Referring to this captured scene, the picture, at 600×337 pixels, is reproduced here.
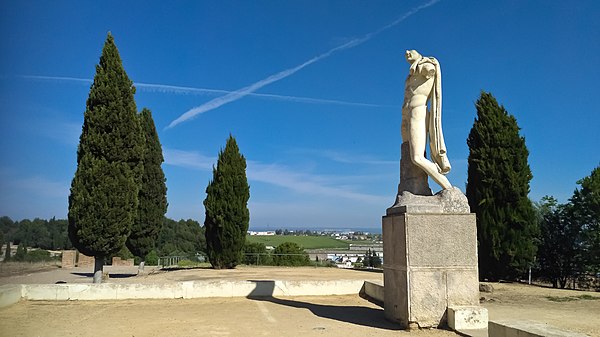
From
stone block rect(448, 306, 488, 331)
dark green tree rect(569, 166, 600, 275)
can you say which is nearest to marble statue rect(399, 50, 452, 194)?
stone block rect(448, 306, 488, 331)

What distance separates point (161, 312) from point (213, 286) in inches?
87.9

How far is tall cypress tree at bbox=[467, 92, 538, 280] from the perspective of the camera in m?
18.0

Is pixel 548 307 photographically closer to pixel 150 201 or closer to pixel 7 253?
pixel 7 253

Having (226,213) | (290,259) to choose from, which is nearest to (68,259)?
(226,213)

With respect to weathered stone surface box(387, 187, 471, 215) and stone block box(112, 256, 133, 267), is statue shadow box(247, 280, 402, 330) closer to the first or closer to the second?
weathered stone surface box(387, 187, 471, 215)

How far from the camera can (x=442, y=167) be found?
8.37 metres

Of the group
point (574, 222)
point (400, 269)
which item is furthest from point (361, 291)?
point (574, 222)

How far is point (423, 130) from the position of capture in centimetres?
826

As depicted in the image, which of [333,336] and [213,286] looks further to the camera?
[213,286]

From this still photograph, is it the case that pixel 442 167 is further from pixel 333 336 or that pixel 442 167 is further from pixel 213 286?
pixel 213 286

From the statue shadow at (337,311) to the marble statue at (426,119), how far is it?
2641 millimetres

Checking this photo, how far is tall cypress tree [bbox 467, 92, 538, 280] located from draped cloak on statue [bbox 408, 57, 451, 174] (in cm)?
1112

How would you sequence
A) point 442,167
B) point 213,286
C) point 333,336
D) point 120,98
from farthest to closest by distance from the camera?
point 120,98, point 213,286, point 442,167, point 333,336

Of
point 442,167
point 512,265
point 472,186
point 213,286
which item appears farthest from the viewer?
point 472,186
